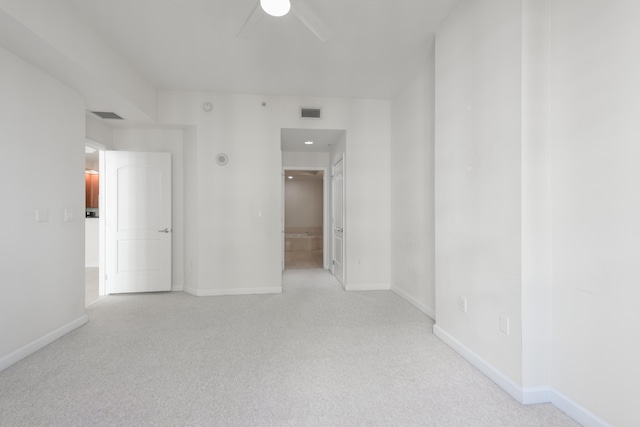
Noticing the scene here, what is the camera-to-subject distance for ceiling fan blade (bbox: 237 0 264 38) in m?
1.91

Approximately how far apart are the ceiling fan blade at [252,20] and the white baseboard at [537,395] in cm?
274

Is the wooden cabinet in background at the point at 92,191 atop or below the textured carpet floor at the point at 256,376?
atop

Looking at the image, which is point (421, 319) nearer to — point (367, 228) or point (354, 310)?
point (354, 310)

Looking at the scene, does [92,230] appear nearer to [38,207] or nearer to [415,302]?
[38,207]

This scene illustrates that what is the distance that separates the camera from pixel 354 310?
3.43m

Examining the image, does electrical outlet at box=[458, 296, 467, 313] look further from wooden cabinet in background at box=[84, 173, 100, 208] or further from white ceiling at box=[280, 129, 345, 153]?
wooden cabinet in background at box=[84, 173, 100, 208]

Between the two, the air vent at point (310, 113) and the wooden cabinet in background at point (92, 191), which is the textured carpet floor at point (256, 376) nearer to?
the air vent at point (310, 113)

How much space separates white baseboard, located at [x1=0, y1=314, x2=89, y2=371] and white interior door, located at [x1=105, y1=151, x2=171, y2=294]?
112 cm

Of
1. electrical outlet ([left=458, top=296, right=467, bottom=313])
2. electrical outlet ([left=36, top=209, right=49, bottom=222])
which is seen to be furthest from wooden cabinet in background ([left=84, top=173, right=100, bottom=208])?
electrical outlet ([left=458, top=296, right=467, bottom=313])

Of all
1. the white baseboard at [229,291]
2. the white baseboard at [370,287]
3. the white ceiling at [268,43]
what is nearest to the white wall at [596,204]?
the white ceiling at [268,43]

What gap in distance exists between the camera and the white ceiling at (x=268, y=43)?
93.7 inches

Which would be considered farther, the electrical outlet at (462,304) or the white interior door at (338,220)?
the white interior door at (338,220)

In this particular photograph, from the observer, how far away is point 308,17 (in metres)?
2.00

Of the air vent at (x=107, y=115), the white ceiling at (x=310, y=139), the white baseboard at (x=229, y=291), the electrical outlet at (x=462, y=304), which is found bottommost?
the white baseboard at (x=229, y=291)
